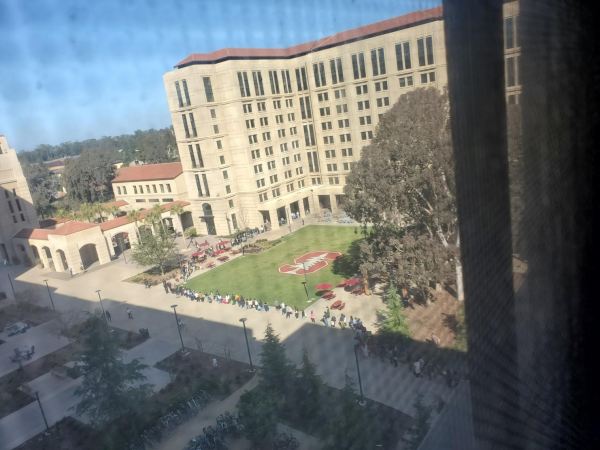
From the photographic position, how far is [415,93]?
4.87 feet

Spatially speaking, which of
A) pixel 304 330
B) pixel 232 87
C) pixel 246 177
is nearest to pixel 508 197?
pixel 232 87

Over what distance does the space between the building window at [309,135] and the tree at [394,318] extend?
1.19m

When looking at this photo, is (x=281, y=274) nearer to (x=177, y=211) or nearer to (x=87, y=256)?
(x=87, y=256)

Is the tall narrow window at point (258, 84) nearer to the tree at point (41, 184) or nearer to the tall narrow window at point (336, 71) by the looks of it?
the tall narrow window at point (336, 71)

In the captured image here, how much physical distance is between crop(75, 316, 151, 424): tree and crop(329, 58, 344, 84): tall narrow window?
980 mm

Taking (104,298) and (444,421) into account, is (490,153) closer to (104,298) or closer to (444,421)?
(444,421)

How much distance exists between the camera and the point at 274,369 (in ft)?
5.75

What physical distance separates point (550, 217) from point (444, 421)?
68 cm

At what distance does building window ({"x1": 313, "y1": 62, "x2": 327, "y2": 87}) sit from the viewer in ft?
4.54

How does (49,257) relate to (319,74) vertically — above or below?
below

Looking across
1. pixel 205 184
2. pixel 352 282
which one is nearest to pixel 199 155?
pixel 205 184

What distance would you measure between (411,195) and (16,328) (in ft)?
6.33

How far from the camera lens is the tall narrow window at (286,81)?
5.28 ft

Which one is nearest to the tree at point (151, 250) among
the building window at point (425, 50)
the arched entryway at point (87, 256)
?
the arched entryway at point (87, 256)
